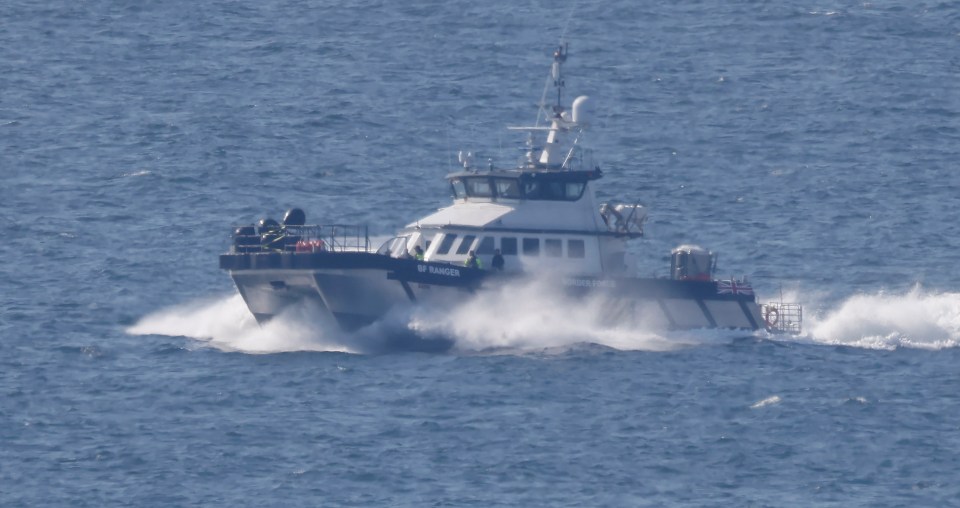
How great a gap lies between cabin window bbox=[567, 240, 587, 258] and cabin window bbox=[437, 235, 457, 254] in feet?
9.90

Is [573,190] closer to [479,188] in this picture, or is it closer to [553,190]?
[553,190]

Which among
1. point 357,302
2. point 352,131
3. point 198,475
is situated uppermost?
point 352,131

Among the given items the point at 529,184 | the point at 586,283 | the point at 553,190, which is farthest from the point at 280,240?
the point at 586,283

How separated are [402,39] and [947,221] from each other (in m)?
36.8

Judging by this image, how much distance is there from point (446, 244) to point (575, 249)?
11.2 ft

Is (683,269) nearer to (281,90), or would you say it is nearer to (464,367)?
(464,367)

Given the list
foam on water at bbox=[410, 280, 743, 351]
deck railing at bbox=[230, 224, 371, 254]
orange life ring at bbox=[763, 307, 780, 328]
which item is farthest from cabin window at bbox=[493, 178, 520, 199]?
orange life ring at bbox=[763, 307, 780, 328]

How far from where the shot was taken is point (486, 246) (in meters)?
55.2

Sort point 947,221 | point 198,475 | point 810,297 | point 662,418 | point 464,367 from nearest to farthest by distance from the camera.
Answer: point 198,475 < point 662,418 < point 464,367 < point 810,297 < point 947,221

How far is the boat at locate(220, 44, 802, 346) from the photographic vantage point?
53094mm

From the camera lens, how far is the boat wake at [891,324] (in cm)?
5709

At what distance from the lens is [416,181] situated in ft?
254

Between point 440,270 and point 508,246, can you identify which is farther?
point 508,246

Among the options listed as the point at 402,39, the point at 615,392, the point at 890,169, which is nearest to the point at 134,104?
the point at 402,39
